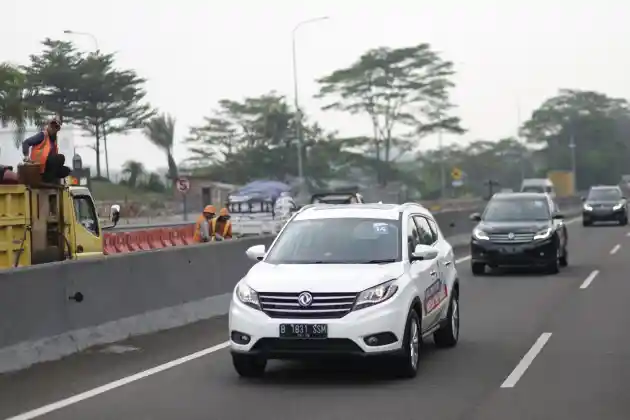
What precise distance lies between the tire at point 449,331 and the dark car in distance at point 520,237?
413 inches

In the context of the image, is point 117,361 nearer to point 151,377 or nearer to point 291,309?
point 151,377

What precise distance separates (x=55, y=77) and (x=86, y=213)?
2183cm

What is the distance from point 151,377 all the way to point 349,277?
217 centimetres

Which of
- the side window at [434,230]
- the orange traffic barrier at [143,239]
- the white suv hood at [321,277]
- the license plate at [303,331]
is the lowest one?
the orange traffic barrier at [143,239]

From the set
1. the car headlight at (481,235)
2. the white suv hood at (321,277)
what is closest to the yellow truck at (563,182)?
the car headlight at (481,235)

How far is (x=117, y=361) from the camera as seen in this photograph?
1205 centimetres

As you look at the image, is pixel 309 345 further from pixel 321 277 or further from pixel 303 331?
pixel 321 277

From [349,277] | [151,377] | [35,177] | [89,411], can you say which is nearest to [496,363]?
[349,277]

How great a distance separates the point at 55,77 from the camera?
1471 inches

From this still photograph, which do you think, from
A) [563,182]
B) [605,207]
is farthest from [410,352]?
[563,182]

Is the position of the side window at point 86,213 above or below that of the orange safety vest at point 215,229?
above

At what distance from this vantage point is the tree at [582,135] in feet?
389

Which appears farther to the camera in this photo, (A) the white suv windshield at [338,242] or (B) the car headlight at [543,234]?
(B) the car headlight at [543,234]

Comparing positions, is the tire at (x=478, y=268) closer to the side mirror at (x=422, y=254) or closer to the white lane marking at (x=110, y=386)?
the white lane marking at (x=110, y=386)
